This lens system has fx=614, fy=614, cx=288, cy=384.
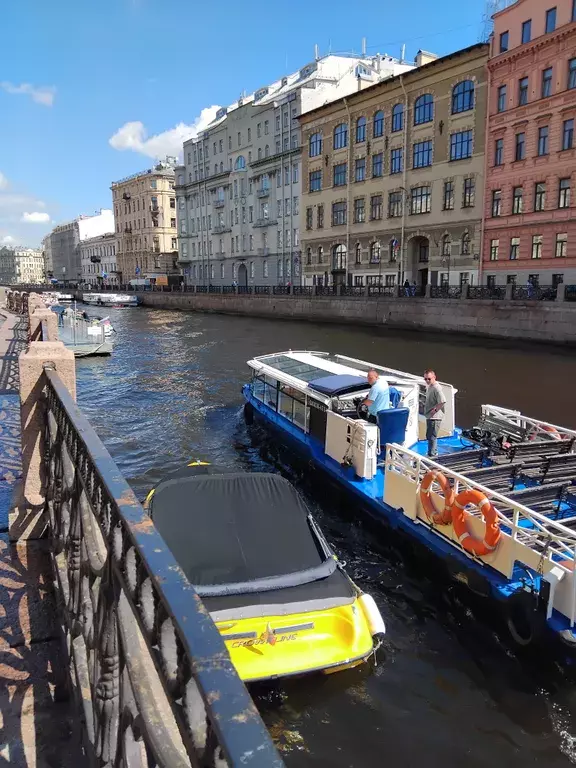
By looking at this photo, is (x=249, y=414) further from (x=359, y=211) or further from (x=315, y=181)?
(x=315, y=181)

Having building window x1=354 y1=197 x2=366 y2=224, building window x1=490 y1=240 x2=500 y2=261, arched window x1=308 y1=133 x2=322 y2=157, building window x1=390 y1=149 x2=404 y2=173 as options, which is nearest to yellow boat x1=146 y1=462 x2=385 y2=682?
building window x1=490 y1=240 x2=500 y2=261

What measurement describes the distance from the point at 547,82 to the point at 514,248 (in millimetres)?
9418

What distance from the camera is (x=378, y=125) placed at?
48.1 m

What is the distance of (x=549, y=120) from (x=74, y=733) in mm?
39945

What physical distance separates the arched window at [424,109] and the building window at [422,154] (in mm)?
1553

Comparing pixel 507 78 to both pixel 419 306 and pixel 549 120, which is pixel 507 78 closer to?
pixel 549 120

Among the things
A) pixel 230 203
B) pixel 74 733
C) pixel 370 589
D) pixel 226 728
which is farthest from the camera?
pixel 230 203

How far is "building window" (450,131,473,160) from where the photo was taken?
4138cm

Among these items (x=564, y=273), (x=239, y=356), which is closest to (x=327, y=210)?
(x=564, y=273)

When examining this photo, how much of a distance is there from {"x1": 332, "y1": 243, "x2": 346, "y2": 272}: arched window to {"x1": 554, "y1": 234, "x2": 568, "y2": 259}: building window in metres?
21.1

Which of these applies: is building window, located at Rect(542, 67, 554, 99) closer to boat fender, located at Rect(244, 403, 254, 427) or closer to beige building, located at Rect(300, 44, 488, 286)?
beige building, located at Rect(300, 44, 488, 286)

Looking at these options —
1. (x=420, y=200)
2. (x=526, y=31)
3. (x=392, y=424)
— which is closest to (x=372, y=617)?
(x=392, y=424)

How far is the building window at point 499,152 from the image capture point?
38875mm

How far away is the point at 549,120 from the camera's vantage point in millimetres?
35406
